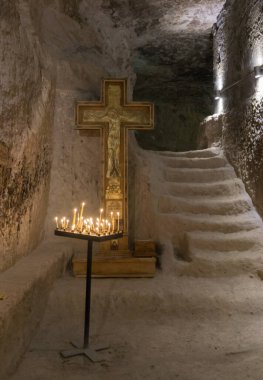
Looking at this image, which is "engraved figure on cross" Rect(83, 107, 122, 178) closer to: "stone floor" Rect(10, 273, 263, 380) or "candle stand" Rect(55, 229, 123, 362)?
"stone floor" Rect(10, 273, 263, 380)

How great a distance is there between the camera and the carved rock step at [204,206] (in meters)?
4.89

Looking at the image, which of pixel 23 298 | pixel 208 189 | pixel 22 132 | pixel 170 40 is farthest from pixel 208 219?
pixel 170 40

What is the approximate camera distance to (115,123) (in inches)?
178

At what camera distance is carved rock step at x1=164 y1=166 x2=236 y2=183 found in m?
5.55

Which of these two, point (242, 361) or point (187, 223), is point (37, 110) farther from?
point (242, 361)

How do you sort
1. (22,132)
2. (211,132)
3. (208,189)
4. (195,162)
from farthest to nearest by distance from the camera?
(211,132)
(195,162)
(208,189)
(22,132)

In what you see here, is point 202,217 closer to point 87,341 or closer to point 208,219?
point 208,219

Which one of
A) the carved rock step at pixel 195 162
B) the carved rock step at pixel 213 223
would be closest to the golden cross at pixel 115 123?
the carved rock step at pixel 213 223

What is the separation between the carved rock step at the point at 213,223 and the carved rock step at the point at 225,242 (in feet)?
0.59

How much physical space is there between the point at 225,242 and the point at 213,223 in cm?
37

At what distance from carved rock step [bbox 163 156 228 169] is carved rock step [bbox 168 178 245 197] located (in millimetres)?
656

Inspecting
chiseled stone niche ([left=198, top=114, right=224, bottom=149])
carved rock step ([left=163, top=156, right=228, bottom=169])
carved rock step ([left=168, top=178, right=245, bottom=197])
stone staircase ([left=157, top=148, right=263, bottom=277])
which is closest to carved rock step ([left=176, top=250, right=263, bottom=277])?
stone staircase ([left=157, top=148, right=263, bottom=277])

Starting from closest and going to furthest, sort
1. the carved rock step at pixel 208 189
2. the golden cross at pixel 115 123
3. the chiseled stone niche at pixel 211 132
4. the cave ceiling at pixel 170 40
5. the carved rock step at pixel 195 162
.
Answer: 1. the golden cross at pixel 115 123
2. the carved rock step at pixel 208 189
3. the carved rock step at pixel 195 162
4. the cave ceiling at pixel 170 40
5. the chiseled stone niche at pixel 211 132

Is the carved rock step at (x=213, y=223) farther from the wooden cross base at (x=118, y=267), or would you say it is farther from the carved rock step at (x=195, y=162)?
the carved rock step at (x=195, y=162)
